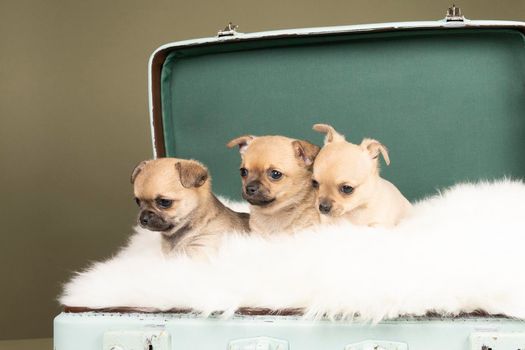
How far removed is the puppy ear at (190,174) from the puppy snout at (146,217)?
0.08 meters

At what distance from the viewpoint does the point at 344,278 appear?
40.8 inches

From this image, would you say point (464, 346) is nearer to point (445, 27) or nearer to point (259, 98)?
point (445, 27)

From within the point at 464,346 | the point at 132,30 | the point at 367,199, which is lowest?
the point at 464,346

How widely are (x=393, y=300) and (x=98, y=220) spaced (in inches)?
67.9

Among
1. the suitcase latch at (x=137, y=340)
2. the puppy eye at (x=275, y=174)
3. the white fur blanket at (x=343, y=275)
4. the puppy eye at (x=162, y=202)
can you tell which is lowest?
the suitcase latch at (x=137, y=340)

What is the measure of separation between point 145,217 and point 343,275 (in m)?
0.36

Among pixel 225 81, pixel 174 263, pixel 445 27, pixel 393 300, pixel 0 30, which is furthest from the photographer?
pixel 0 30

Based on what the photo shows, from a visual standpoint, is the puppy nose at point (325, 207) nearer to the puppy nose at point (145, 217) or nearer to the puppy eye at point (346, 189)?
the puppy eye at point (346, 189)

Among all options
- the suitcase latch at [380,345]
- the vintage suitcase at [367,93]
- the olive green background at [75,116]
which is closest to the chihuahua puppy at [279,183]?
the suitcase latch at [380,345]

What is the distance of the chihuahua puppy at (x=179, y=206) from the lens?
1.19 meters

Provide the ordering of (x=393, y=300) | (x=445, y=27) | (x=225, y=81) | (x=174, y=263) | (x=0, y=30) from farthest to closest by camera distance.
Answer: (x=0, y=30)
(x=225, y=81)
(x=445, y=27)
(x=174, y=263)
(x=393, y=300)

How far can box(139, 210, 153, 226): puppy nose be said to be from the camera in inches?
46.8

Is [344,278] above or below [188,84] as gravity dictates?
below

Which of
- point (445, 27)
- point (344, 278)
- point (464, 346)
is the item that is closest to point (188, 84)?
point (445, 27)
